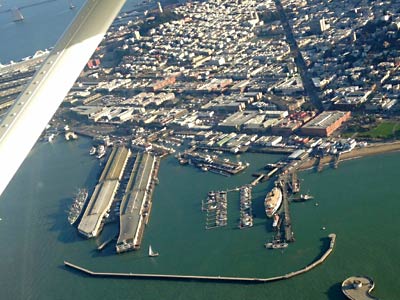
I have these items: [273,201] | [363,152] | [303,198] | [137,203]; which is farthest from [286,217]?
[137,203]

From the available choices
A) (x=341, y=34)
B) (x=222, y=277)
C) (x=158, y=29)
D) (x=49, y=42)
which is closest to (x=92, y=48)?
(x=222, y=277)

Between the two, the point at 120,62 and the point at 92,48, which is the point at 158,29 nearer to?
the point at 120,62

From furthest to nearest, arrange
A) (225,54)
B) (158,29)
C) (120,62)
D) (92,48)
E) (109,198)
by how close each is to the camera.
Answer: (158,29)
(120,62)
(225,54)
(109,198)
(92,48)

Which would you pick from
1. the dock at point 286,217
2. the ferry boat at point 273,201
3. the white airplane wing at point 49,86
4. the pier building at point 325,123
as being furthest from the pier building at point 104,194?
the white airplane wing at point 49,86

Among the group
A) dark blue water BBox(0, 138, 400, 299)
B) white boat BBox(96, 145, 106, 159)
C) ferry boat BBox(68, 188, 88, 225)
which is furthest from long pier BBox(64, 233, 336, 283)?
white boat BBox(96, 145, 106, 159)

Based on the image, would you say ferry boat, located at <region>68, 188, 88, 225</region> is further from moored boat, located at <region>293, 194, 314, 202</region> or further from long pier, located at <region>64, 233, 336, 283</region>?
moored boat, located at <region>293, 194, 314, 202</region>

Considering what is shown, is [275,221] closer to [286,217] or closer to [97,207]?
[286,217]
